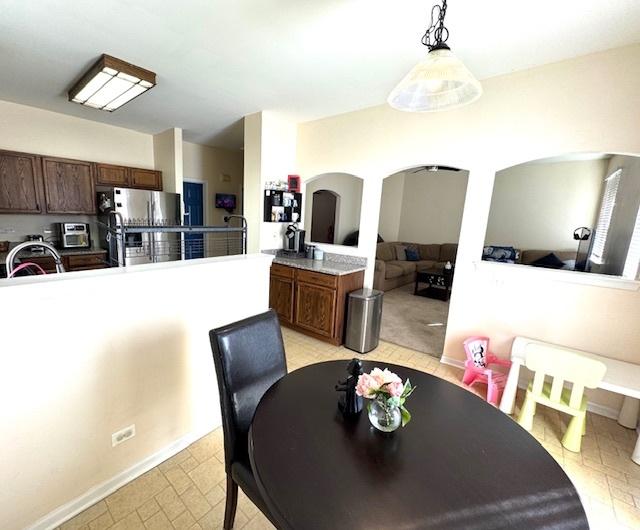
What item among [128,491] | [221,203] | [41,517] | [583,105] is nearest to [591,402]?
[583,105]

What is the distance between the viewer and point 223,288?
6.11 ft

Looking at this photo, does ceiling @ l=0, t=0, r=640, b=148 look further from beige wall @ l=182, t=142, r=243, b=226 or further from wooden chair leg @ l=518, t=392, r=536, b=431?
wooden chair leg @ l=518, t=392, r=536, b=431

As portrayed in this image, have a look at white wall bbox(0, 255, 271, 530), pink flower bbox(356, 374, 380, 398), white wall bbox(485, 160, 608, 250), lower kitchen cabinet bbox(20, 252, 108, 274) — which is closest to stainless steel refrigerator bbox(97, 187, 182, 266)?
lower kitchen cabinet bbox(20, 252, 108, 274)

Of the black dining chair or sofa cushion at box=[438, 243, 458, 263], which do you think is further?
sofa cushion at box=[438, 243, 458, 263]

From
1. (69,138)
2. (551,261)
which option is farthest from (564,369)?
(69,138)

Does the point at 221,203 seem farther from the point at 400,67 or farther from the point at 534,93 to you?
the point at 534,93

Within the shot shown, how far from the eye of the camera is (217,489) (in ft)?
5.14

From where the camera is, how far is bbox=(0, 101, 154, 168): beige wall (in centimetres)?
354

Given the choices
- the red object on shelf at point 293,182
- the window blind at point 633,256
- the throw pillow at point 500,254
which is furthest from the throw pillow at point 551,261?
the red object on shelf at point 293,182

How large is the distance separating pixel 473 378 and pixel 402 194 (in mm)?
5686

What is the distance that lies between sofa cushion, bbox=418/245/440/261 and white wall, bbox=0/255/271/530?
19.1 feet

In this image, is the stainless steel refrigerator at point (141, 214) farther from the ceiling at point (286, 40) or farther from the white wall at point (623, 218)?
the white wall at point (623, 218)

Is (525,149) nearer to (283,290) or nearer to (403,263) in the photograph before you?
(283,290)

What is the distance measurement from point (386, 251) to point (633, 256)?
165 inches
